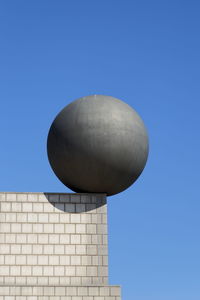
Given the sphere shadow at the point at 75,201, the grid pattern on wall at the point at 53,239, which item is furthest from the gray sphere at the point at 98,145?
the grid pattern on wall at the point at 53,239

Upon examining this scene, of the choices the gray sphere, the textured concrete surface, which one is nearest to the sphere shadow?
the textured concrete surface

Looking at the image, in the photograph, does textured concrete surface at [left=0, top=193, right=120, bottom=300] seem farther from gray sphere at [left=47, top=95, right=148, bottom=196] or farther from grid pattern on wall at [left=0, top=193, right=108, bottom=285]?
gray sphere at [left=47, top=95, right=148, bottom=196]

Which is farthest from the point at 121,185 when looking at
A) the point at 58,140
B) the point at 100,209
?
the point at 58,140

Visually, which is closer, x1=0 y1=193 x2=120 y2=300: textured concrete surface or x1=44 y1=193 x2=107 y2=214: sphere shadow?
x1=0 y1=193 x2=120 y2=300: textured concrete surface

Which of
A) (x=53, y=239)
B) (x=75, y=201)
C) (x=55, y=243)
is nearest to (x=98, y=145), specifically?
(x=75, y=201)

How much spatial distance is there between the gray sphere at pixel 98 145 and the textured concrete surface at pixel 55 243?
1.04 meters

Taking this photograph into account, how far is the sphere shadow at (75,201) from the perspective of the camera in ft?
109

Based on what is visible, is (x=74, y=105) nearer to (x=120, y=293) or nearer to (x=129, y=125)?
(x=129, y=125)

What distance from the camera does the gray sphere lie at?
32.6m

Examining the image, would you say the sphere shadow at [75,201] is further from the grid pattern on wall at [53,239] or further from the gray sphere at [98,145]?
the gray sphere at [98,145]

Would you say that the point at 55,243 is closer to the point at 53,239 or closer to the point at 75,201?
the point at 53,239

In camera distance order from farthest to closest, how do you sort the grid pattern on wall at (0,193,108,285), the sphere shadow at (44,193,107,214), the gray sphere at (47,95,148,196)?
the sphere shadow at (44,193,107,214)
the gray sphere at (47,95,148,196)
the grid pattern on wall at (0,193,108,285)

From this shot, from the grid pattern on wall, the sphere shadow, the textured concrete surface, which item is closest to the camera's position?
the textured concrete surface

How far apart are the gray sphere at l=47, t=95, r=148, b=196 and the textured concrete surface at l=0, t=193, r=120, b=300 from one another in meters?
1.04
